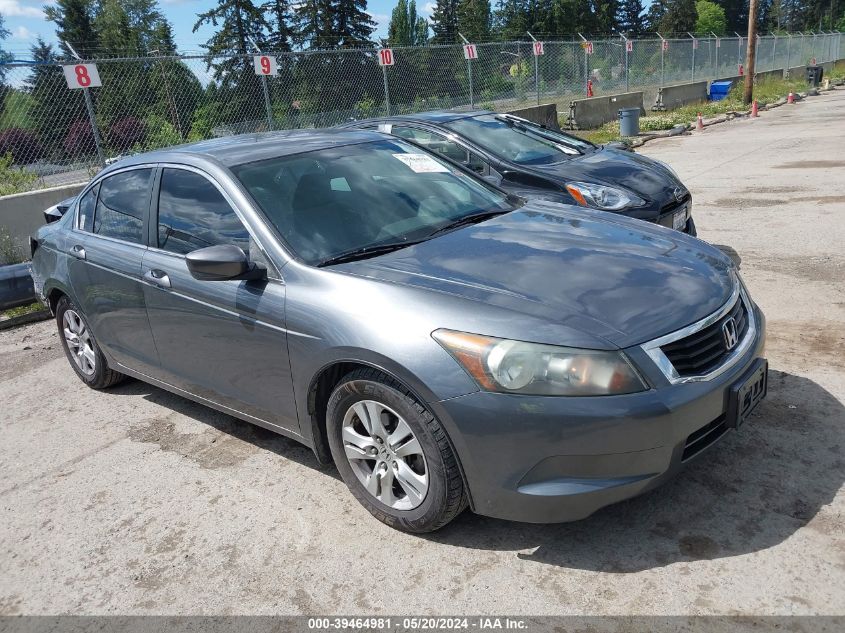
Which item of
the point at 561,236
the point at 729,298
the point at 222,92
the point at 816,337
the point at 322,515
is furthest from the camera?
the point at 222,92

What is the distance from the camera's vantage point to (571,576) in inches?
109

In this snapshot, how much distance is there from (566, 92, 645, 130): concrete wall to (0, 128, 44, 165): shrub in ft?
50.6

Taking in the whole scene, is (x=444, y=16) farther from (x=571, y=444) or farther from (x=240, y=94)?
(x=571, y=444)

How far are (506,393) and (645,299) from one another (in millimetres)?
741

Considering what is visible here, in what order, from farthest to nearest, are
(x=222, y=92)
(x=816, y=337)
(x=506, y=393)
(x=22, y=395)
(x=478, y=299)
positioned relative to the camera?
(x=222, y=92) → (x=22, y=395) → (x=816, y=337) → (x=478, y=299) → (x=506, y=393)

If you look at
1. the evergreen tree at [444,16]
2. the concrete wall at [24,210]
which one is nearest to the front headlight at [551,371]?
the concrete wall at [24,210]

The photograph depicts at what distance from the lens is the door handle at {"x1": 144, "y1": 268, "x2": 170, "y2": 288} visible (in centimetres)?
393

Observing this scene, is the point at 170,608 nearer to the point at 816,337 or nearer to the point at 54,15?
the point at 816,337

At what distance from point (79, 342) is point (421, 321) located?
332 cm

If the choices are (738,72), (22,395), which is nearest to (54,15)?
(738,72)

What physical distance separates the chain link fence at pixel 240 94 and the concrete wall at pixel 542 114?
24.0 inches

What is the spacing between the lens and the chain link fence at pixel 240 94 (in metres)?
9.65

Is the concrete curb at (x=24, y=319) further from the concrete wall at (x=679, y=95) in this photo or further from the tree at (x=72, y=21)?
the tree at (x=72, y=21)

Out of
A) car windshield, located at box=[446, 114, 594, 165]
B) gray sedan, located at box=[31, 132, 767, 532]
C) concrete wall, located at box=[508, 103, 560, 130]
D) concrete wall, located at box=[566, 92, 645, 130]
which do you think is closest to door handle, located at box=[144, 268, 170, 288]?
gray sedan, located at box=[31, 132, 767, 532]
